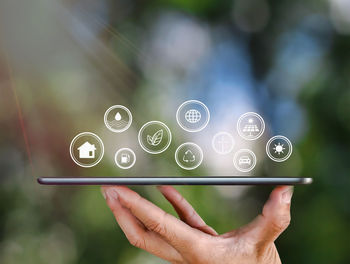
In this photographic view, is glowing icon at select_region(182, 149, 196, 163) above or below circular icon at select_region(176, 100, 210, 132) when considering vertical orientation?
below

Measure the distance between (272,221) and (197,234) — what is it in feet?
0.29

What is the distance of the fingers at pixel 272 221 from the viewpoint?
1.54 feet

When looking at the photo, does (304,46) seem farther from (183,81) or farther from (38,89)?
(38,89)

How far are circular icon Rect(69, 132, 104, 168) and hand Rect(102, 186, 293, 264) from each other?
0.15 ft

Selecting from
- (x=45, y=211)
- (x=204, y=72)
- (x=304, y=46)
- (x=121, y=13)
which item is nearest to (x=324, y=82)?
(x=304, y=46)

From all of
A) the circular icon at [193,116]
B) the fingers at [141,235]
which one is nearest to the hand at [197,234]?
the fingers at [141,235]

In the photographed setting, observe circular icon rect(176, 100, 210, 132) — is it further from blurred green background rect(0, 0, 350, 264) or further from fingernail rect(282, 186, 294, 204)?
fingernail rect(282, 186, 294, 204)

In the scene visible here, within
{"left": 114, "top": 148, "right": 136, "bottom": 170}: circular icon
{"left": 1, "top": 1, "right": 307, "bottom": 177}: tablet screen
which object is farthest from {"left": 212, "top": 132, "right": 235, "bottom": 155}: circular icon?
{"left": 114, "top": 148, "right": 136, "bottom": 170}: circular icon

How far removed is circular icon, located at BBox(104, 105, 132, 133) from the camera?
0.54 m

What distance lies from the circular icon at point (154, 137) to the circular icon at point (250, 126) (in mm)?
93

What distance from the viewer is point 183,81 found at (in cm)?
55

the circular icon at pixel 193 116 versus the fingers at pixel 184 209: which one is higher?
the circular icon at pixel 193 116

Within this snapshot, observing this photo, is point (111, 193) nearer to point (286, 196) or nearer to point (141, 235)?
point (141, 235)

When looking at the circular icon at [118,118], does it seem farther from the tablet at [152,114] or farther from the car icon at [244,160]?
the car icon at [244,160]
